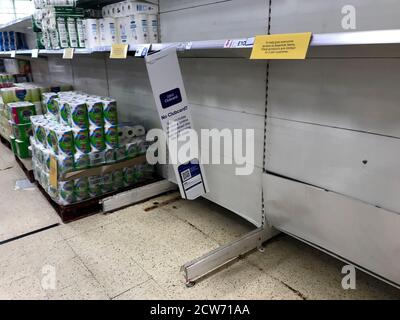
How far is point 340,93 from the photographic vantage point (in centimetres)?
135

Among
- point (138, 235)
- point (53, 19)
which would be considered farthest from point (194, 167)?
point (53, 19)

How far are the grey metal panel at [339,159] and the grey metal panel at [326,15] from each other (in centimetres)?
42

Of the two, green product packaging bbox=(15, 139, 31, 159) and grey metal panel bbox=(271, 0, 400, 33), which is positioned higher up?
grey metal panel bbox=(271, 0, 400, 33)

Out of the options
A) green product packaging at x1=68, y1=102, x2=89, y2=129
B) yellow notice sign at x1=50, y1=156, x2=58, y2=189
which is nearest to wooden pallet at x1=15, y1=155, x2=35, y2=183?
yellow notice sign at x1=50, y1=156, x2=58, y2=189

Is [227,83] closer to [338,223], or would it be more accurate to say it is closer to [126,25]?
[126,25]

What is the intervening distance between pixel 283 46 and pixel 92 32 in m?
1.72

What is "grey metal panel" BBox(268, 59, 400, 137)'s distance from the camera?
47.7 inches

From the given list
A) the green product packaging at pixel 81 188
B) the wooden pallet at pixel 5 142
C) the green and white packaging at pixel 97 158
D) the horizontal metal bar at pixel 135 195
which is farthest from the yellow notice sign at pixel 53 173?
the wooden pallet at pixel 5 142

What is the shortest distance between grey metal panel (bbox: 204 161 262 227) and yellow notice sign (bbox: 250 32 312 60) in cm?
81

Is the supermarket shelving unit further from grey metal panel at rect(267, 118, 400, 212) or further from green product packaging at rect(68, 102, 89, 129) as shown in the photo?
green product packaging at rect(68, 102, 89, 129)

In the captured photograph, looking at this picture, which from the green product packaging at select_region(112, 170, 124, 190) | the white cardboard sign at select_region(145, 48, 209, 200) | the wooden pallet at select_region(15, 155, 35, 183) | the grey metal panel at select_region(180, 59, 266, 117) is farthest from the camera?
the wooden pallet at select_region(15, 155, 35, 183)

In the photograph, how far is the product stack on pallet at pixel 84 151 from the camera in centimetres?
223

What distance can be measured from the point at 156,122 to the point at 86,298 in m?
1.52
